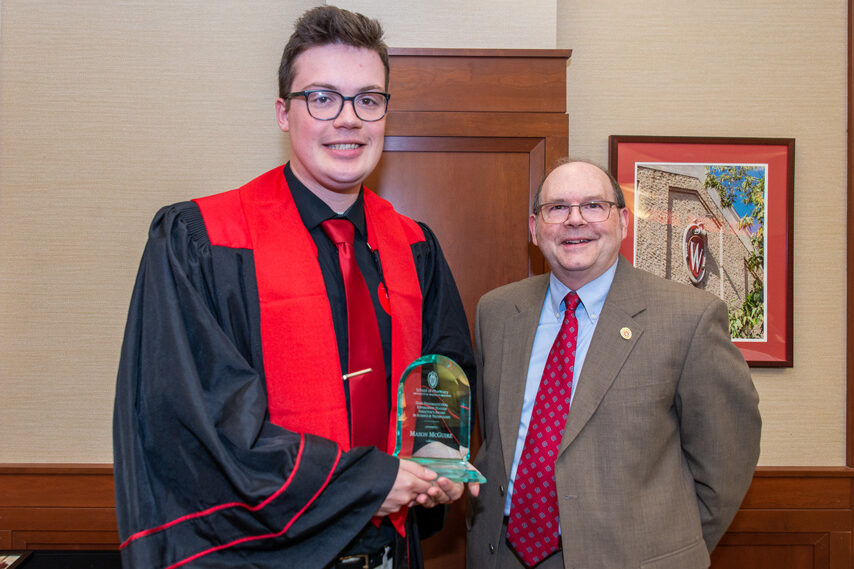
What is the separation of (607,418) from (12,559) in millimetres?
2151

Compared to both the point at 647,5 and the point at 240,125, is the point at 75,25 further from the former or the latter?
the point at 647,5

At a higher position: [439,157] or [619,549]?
[439,157]

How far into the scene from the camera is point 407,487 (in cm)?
135

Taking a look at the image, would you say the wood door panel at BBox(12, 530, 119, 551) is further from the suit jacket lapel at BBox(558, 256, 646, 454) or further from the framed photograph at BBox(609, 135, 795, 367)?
the framed photograph at BBox(609, 135, 795, 367)

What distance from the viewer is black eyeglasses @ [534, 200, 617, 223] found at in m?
1.81

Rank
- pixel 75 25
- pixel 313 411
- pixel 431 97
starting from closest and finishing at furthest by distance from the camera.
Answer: pixel 313 411
pixel 431 97
pixel 75 25

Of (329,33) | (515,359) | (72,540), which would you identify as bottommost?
(72,540)

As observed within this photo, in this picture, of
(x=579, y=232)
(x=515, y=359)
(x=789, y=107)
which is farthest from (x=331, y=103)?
(x=789, y=107)

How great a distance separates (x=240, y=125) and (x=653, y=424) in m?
2.05

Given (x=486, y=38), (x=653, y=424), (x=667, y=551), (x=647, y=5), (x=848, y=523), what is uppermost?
(x=647, y=5)

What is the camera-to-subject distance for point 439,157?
8.03 feet

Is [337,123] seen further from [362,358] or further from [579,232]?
[579,232]

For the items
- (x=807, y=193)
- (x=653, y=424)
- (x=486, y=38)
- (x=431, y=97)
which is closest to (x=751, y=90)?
(x=807, y=193)

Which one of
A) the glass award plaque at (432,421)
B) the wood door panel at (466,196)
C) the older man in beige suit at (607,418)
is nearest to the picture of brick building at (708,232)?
the wood door panel at (466,196)
